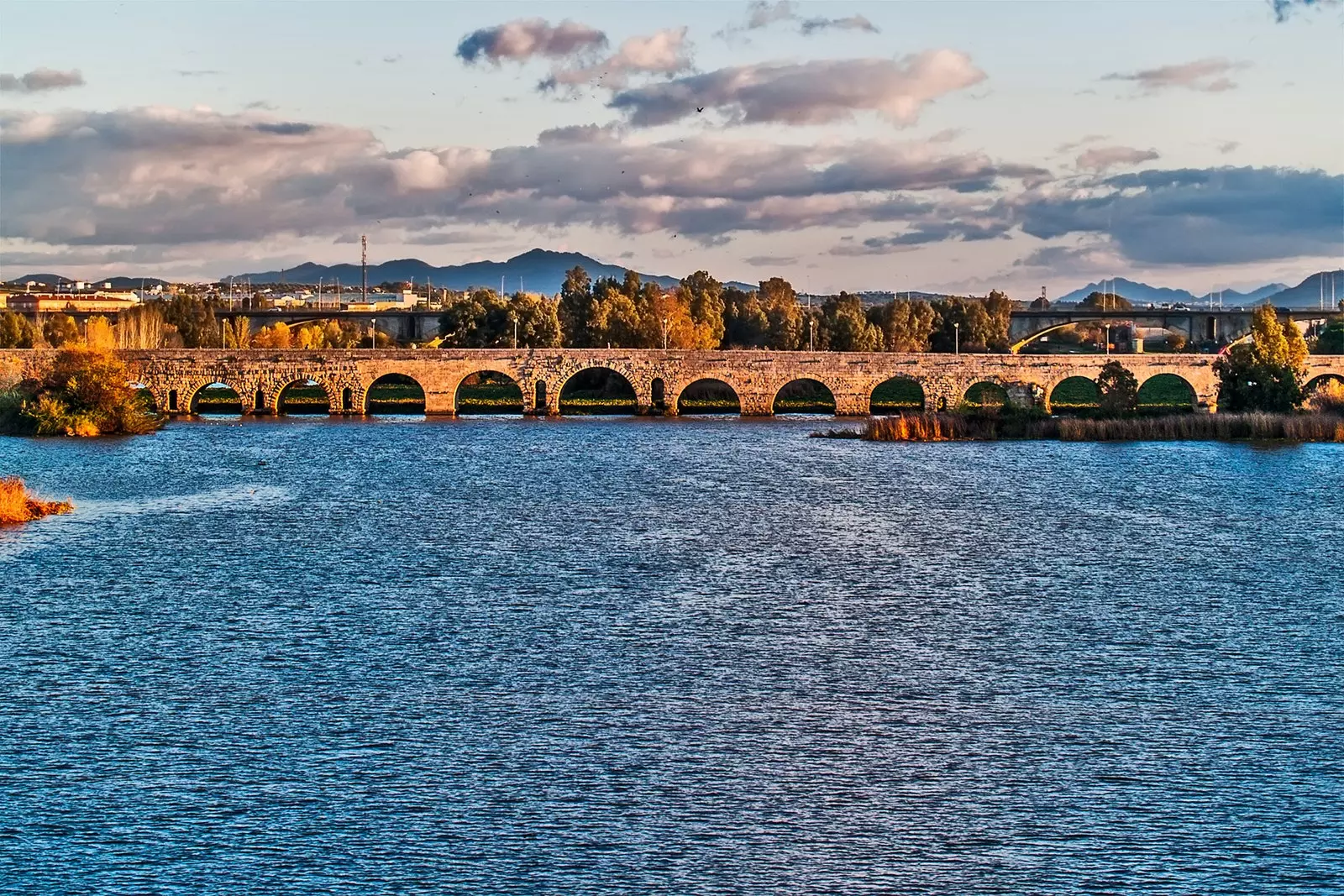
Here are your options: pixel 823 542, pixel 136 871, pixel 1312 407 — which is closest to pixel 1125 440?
pixel 1312 407

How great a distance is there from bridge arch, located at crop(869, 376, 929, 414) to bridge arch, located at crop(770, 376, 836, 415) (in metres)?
2.70

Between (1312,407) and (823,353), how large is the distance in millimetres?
25664

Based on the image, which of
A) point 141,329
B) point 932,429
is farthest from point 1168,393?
point 141,329

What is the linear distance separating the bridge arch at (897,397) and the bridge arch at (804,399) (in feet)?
8.87

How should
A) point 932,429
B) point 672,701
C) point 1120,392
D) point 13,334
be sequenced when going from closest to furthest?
1. point 672,701
2. point 932,429
3. point 1120,392
4. point 13,334

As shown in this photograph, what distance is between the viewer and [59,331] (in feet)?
377

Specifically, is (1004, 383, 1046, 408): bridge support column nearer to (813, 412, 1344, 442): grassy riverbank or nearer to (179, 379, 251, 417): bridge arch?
(813, 412, 1344, 442): grassy riverbank

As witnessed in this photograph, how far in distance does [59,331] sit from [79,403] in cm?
4911

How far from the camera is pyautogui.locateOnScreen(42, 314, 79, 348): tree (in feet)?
367

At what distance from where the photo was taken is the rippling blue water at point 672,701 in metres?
15.9

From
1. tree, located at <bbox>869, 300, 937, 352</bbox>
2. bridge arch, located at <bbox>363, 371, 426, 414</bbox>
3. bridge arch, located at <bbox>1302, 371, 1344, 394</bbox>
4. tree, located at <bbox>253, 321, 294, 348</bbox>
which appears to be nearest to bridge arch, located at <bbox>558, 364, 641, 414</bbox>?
bridge arch, located at <bbox>363, 371, 426, 414</bbox>

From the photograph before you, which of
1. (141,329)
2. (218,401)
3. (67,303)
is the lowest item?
(218,401)

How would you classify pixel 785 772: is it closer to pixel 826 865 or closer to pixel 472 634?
pixel 826 865

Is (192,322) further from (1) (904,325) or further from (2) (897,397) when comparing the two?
(1) (904,325)
